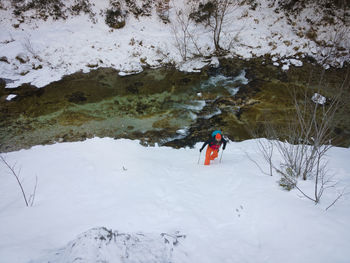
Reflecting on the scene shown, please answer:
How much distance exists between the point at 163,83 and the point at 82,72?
5242mm

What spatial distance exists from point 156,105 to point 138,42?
246 inches

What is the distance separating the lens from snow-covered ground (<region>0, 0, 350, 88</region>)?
10.6 m

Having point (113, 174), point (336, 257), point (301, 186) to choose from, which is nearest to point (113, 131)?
point (113, 174)

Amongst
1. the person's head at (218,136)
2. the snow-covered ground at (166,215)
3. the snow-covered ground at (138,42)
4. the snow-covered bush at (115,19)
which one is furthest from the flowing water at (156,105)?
the snow-covered bush at (115,19)

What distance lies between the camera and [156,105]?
8.95 metres

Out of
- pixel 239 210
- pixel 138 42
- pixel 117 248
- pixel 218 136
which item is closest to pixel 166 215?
pixel 117 248

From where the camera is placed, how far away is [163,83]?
10.3m

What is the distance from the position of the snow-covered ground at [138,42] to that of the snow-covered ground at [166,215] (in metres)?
7.65

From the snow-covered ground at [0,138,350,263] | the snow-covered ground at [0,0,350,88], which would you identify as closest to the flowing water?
the snow-covered ground at [0,0,350,88]

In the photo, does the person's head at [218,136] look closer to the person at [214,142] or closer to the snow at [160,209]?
the person at [214,142]

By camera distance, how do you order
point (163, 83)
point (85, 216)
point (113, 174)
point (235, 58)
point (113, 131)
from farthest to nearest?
1. point (235, 58)
2. point (163, 83)
3. point (113, 131)
4. point (113, 174)
5. point (85, 216)

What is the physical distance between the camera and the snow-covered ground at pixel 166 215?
94.0 inches

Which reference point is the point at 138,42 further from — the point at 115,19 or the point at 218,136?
the point at 218,136

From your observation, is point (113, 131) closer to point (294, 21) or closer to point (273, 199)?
point (273, 199)
